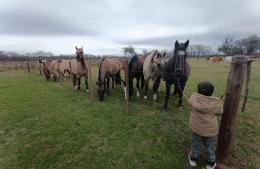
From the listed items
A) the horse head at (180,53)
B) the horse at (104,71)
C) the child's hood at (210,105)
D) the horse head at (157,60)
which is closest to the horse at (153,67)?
the horse head at (157,60)

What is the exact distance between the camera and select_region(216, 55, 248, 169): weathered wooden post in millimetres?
2254

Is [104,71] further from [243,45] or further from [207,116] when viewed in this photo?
[243,45]

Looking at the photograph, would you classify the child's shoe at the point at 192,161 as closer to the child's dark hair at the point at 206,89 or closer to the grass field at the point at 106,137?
the grass field at the point at 106,137

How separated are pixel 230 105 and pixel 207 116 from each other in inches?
15.8

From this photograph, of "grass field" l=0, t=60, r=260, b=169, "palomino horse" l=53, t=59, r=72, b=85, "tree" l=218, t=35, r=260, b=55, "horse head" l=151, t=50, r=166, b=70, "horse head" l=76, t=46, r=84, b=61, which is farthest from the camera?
"tree" l=218, t=35, r=260, b=55

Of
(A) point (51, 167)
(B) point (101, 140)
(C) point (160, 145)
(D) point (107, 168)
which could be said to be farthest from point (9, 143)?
(C) point (160, 145)

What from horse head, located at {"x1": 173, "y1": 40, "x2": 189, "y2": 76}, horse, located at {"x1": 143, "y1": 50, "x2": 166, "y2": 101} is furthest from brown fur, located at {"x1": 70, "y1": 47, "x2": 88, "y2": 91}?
horse head, located at {"x1": 173, "y1": 40, "x2": 189, "y2": 76}

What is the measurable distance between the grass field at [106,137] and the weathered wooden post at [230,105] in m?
0.36

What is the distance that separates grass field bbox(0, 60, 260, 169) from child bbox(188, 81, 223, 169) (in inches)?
20.5

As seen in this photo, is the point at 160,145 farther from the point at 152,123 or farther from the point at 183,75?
the point at 183,75

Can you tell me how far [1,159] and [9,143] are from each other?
1.91 ft

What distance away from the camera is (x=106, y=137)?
140 inches

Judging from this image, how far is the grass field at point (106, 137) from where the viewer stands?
9.20 ft

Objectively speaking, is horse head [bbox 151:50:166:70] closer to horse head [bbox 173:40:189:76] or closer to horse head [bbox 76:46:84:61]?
horse head [bbox 173:40:189:76]
